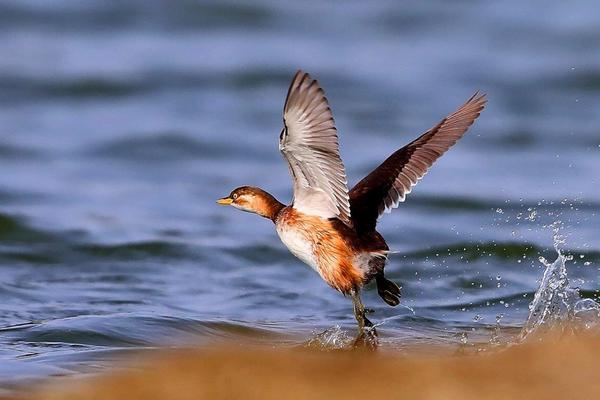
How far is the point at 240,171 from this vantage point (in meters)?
13.7

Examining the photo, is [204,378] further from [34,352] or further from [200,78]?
[200,78]

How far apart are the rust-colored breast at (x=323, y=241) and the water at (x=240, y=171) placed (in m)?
0.57

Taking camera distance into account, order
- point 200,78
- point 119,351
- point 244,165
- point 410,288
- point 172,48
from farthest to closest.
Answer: point 172,48
point 200,78
point 244,165
point 410,288
point 119,351

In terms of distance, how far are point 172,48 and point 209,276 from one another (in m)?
9.13

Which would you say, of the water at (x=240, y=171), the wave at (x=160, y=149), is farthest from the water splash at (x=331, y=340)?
the wave at (x=160, y=149)

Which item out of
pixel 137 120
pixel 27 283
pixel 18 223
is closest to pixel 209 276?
pixel 27 283

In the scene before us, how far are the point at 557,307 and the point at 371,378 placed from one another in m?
3.56

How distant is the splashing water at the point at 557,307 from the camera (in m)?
7.48

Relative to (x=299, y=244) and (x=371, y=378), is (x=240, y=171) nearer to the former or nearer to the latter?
(x=299, y=244)

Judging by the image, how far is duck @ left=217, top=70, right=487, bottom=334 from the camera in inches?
265

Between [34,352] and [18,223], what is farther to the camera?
[18,223]

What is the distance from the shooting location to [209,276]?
1027cm

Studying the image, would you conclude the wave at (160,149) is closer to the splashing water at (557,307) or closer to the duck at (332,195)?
the duck at (332,195)

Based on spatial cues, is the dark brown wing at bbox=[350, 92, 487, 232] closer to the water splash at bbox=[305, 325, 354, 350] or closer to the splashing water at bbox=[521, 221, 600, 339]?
the water splash at bbox=[305, 325, 354, 350]
